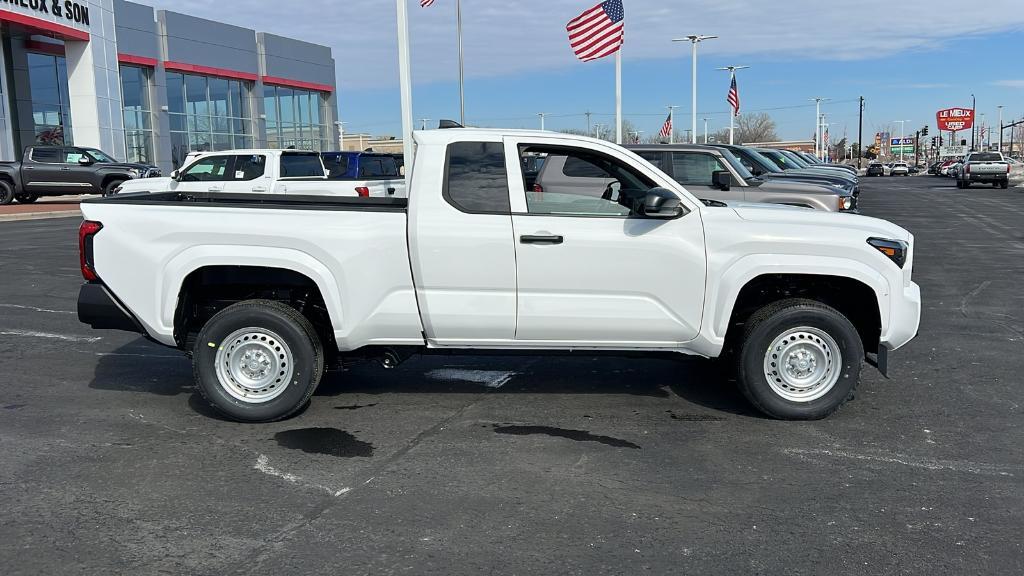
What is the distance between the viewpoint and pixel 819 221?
5848 mm

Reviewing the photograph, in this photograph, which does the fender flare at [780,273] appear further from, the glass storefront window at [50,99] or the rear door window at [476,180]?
the glass storefront window at [50,99]

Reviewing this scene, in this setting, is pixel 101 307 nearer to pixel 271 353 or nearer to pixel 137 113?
pixel 271 353

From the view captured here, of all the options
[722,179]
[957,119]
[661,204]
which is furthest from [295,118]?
[957,119]

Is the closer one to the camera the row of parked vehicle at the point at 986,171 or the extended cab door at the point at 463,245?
the extended cab door at the point at 463,245

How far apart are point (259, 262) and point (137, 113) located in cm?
3927

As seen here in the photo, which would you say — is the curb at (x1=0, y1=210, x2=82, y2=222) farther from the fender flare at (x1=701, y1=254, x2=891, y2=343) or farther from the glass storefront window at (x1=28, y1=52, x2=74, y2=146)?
the fender flare at (x1=701, y1=254, x2=891, y2=343)

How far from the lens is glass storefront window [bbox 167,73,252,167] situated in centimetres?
4344

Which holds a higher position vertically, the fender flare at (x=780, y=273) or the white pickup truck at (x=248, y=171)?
the white pickup truck at (x=248, y=171)

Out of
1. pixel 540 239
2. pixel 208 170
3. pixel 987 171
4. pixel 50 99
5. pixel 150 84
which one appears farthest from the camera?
pixel 150 84

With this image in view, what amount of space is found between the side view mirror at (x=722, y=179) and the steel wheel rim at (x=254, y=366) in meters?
7.12

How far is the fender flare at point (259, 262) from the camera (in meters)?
5.66

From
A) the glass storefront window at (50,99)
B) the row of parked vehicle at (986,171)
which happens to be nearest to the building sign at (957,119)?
the row of parked vehicle at (986,171)

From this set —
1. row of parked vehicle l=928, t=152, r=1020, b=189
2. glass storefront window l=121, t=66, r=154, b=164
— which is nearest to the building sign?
row of parked vehicle l=928, t=152, r=1020, b=189

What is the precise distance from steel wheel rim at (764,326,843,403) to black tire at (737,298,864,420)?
0.07 feet
